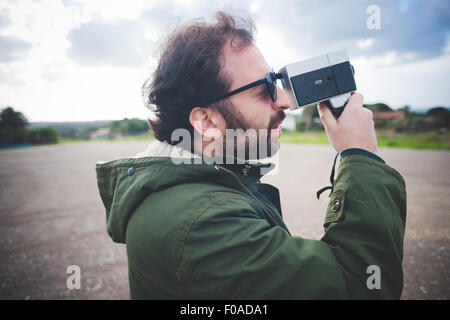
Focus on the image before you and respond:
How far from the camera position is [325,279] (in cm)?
75

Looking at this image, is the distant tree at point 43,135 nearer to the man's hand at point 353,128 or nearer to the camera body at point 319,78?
the camera body at point 319,78

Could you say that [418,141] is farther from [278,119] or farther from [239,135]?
[239,135]

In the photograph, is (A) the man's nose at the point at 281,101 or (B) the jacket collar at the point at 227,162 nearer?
(B) the jacket collar at the point at 227,162

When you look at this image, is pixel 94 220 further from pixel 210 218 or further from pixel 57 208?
pixel 210 218

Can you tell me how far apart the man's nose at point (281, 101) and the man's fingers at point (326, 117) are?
17cm

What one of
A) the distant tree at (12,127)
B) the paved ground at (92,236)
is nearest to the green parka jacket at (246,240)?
the paved ground at (92,236)

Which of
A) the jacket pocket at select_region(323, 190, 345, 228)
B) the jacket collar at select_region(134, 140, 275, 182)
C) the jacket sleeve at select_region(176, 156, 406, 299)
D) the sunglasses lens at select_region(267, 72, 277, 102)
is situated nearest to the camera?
the jacket sleeve at select_region(176, 156, 406, 299)

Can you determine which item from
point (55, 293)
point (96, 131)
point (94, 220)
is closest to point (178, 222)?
point (55, 293)

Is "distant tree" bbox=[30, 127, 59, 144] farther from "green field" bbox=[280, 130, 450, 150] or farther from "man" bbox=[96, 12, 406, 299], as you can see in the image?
"man" bbox=[96, 12, 406, 299]

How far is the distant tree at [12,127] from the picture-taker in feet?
106

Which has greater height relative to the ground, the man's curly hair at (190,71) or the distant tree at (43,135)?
the distant tree at (43,135)

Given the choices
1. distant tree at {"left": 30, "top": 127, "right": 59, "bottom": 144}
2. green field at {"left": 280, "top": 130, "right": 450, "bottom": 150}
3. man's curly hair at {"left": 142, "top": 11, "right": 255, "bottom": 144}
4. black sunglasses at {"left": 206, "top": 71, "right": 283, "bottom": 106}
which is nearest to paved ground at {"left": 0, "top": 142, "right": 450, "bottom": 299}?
man's curly hair at {"left": 142, "top": 11, "right": 255, "bottom": 144}

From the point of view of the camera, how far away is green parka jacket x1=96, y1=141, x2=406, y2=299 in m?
0.76

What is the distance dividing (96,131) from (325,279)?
77.5 metres
